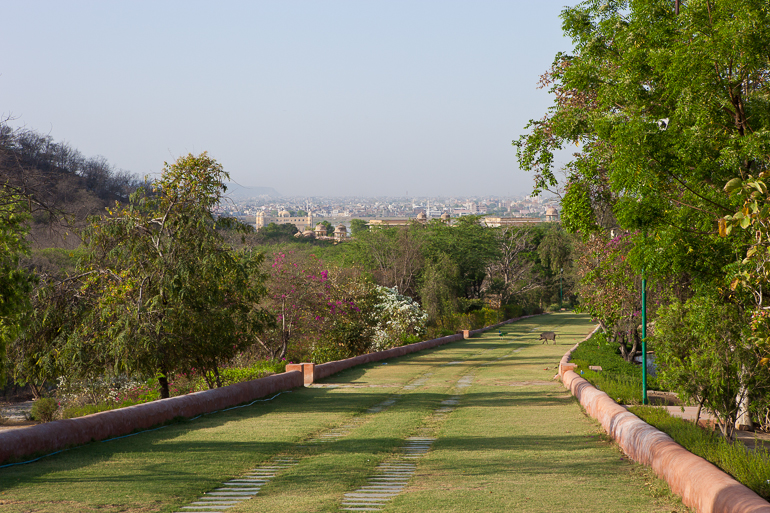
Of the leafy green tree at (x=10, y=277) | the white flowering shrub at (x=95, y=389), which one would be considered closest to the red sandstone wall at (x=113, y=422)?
the leafy green tree at (x=10, y=277)

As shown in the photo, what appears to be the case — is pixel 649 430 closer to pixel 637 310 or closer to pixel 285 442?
pixel 285 442

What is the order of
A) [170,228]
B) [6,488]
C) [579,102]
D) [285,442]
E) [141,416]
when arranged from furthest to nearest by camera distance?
[579,102], [170,228], [141,416], [285,442], [6,488]

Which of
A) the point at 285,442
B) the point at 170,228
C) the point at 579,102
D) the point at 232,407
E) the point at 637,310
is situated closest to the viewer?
the point at 285,442

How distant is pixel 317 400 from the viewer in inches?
617

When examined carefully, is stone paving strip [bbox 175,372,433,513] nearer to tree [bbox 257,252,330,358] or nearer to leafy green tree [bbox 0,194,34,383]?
leafy green tree [bbox 0,194,34,383]

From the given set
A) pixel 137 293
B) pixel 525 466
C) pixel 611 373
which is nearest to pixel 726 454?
pixel 525 466

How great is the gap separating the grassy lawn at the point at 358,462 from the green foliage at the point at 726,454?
0.68 m

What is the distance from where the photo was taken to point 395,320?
1325 inches

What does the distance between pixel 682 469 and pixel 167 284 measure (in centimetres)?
1090

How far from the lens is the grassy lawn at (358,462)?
618 centimetres

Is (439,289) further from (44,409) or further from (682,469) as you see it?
(682,469)

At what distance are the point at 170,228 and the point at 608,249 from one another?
13304mm

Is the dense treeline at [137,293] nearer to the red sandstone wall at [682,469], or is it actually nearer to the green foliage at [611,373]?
the red sandstone wall at [682,469]

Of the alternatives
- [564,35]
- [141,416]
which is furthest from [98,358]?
[564,35]
